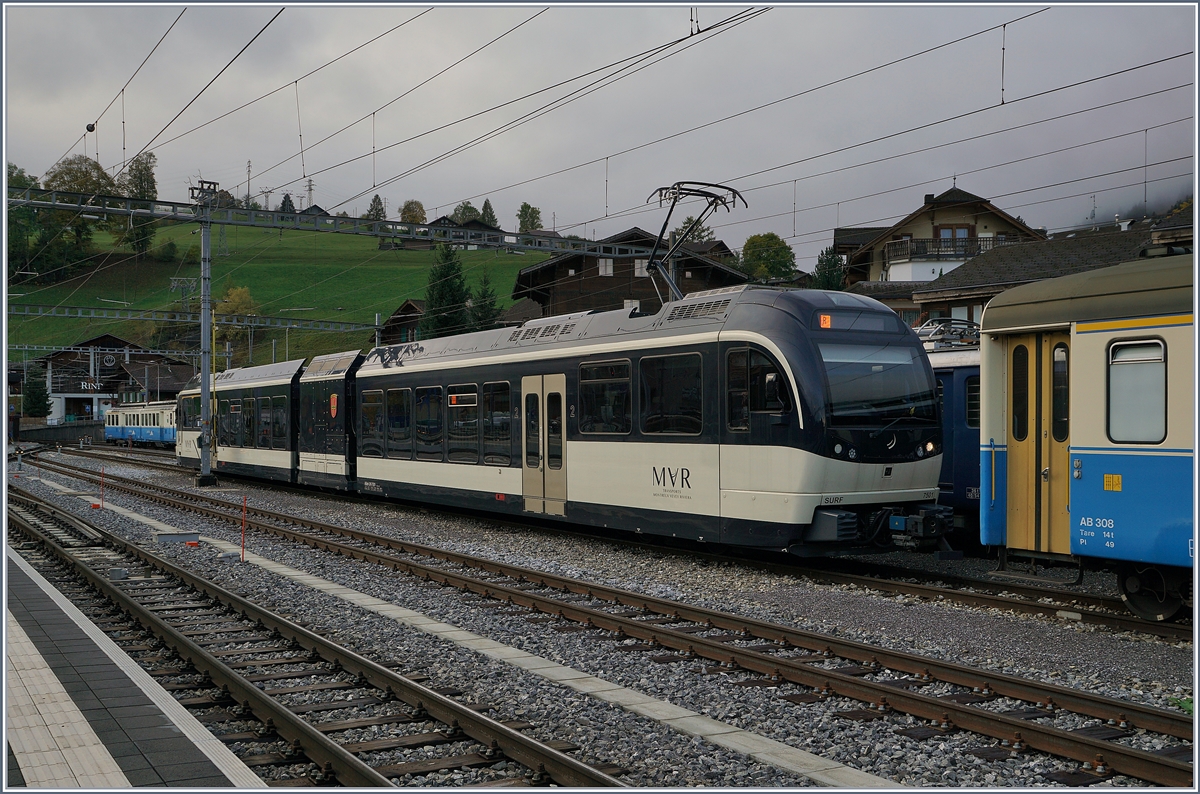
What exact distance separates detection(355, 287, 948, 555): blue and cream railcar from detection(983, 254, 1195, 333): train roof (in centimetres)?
200

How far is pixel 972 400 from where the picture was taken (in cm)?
1543

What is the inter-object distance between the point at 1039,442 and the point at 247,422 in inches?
983

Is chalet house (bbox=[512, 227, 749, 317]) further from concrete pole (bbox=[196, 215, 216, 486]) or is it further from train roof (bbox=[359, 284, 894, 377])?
train roof (bbox=[359, 284, 894, 377])

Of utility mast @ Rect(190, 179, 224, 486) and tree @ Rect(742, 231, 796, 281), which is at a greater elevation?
tree @ Rect(742, 231, 796, 281)

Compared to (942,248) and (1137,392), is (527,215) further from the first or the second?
(1137,392)

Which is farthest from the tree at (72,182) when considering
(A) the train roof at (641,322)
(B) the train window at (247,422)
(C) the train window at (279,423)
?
(A) the train roof at (641,322)

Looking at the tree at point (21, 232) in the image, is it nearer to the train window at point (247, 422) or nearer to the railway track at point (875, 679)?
the train window at point (247, 422)

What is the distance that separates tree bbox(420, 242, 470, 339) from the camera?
2154 inches

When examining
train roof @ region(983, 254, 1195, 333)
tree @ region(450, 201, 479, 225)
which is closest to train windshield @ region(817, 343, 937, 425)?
train roof @ region(983, 254, 1195, 333)

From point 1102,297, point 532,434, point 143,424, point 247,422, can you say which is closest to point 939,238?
point 247,422

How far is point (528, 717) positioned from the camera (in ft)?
22.1

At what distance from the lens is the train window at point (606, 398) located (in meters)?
14.0

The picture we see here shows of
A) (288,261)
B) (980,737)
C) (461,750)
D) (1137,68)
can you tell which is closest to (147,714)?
(461,750)

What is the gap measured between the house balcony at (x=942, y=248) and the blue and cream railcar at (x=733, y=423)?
40663 millimetres
